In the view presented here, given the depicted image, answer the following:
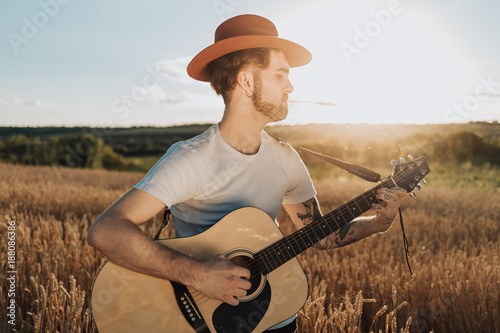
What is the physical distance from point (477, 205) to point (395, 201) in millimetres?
8738

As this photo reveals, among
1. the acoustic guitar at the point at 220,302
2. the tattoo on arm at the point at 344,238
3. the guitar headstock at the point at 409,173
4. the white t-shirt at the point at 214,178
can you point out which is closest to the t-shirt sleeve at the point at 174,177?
the white t-shirt at the point at 214,178

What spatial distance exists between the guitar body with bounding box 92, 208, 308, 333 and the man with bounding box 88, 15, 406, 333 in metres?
0.10

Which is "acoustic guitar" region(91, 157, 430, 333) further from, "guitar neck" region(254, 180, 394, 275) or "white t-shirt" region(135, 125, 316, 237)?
"white t-shirt" region(135, 125, 316, 237)

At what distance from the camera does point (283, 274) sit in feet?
7.30

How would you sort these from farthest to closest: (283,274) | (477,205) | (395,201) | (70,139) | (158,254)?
(70,139)
(477,205)
(395,201)
(283,274)
(158,254)

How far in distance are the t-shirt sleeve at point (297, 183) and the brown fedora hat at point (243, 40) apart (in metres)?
0.72

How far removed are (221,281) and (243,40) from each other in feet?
4.89

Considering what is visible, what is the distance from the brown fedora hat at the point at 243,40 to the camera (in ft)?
7.75

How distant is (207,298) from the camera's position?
207 cm

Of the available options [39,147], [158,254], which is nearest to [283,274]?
[158,254]

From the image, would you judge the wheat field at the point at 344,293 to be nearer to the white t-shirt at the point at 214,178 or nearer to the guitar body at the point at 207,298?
the guitar body at the point at 207,298

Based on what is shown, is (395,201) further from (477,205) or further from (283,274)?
(477,205)

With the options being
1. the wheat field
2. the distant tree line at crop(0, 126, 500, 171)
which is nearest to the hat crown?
the wheat field

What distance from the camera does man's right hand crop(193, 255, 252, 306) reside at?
1983 mm
